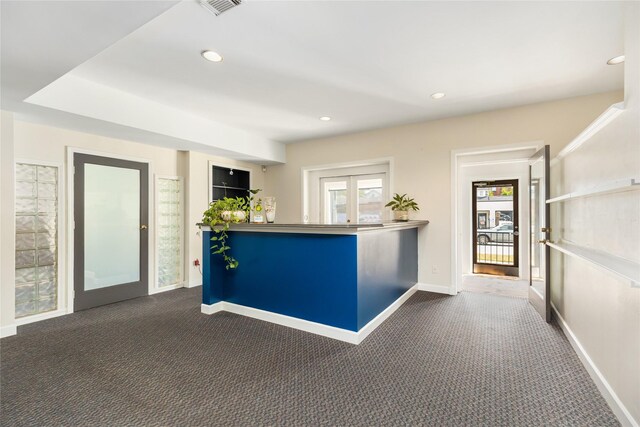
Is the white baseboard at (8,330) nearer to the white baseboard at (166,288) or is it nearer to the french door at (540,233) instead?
the white baseboard at (166,288)

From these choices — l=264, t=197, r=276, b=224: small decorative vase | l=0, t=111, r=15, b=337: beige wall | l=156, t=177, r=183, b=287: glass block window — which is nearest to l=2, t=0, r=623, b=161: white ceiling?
l=0, t=111, r=15, b=337: beige wall

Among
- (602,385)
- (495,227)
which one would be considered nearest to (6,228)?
(602,385)

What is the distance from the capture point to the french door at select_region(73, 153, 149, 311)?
3703 mm

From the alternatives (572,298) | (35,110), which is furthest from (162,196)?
(572,298)

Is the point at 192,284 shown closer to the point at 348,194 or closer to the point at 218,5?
the point at 348,194

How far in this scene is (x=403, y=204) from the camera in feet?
15.0

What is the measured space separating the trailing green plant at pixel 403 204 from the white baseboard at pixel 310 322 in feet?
4.29

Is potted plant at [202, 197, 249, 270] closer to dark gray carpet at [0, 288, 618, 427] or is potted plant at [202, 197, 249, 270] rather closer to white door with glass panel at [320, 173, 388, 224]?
dark gray carpet at [0, 288, 618, 427]

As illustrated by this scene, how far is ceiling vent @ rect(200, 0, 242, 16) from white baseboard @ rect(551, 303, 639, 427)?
10.9ft

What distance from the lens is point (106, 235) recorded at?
3.97 metres

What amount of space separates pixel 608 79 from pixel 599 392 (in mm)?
3046

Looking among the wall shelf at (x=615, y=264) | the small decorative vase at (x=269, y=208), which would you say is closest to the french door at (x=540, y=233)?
the wall shelf at (x=615, y=264)

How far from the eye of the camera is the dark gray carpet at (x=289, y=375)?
175cm

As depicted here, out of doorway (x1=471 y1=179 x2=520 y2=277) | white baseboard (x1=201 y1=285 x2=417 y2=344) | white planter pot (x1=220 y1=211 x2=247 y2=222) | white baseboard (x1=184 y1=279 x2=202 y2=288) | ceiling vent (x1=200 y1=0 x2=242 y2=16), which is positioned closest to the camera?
ceiling vent (x1=200 y1=0 x2=242 y2=16)
